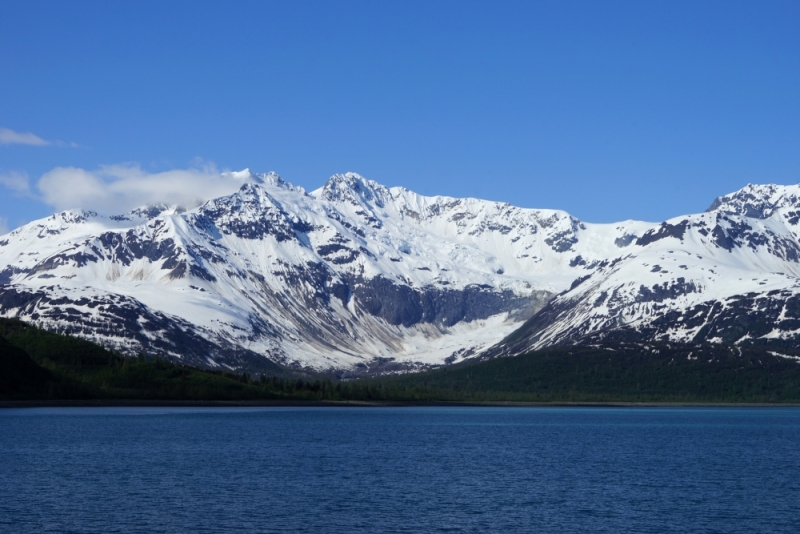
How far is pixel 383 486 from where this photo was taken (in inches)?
4840

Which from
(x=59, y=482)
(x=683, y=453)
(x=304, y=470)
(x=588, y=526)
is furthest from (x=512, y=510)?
(x=683, y=453)

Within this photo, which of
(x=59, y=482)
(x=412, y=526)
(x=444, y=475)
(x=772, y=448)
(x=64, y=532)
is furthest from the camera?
(x=772, y=448)

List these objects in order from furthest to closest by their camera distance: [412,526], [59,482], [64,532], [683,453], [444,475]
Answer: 1. [683,453]
2. [444,475]
3. [59,482]
4. [412,526]
5. [64,532]

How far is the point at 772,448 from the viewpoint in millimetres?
183750

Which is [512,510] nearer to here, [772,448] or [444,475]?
[444,475]

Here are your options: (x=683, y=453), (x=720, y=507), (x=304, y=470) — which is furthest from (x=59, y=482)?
(x=683, y=453)

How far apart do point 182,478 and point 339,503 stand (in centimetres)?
2552

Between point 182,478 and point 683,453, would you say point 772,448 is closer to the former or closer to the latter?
point 683,453

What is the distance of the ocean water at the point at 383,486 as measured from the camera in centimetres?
9796

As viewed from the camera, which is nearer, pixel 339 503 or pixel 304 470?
pixel 339 503

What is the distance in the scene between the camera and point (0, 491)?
367ft

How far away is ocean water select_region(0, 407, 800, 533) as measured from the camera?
321ft

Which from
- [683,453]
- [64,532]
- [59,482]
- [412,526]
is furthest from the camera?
[683,453]

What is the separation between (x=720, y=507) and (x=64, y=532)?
60.6 m
